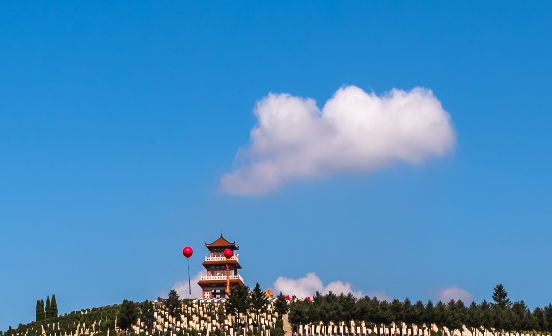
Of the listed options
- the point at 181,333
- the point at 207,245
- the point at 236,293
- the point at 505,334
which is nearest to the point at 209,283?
the point at 207,245

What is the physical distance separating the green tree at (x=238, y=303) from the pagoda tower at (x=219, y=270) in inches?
712

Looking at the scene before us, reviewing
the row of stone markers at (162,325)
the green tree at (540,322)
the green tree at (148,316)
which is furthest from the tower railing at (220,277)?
A: the green tree at (540,322)

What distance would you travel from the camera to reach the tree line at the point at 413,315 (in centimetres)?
7356

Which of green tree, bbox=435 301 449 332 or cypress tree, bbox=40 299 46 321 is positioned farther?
cypress tree, bbox=40 299 46 321

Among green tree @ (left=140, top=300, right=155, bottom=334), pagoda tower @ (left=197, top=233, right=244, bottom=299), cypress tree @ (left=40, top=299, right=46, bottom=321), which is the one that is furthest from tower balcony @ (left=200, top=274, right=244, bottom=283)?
green tree @ (left=140, top=300, right=155, bottom=334)

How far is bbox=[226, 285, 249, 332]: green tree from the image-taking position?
73688 millimetres

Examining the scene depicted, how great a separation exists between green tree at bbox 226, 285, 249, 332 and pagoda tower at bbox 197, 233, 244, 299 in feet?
59.3

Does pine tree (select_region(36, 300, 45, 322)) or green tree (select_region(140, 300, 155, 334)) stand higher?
pine tree (select_region(36, 300, 45, 322))

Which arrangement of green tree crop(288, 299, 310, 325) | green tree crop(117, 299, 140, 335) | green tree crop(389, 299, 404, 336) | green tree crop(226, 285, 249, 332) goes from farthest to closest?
1. green tree crop(389, 299, 404, 336)
2. green tree crop(226, 285, 249, 332)
3. green tree crop(288, 299, 310, 325)
4. green tree crop(117, 299, 140, 335)

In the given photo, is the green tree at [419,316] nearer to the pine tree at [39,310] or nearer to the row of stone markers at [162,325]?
the row of stone markers at [162,325]

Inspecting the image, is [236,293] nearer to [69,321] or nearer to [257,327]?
[257,327]

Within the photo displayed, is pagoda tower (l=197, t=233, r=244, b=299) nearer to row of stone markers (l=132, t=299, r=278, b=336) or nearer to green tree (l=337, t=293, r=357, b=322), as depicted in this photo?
row of stone markers (l=132, t=299, r=278, b=336)

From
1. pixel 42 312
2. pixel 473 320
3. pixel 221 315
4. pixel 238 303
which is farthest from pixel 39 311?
pixel 473 320

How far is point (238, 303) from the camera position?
73625mm
